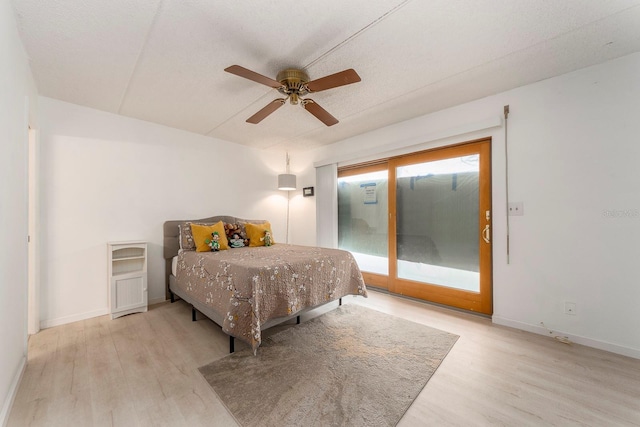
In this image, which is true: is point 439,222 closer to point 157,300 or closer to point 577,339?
point 577,339

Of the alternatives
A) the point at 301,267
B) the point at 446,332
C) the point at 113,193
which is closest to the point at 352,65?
the point at 301,267

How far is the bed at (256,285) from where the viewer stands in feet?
6.67

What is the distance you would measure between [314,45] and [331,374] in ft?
8.35

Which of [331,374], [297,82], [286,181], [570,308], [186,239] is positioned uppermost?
[297,82]

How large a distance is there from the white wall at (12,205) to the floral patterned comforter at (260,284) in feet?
4.03

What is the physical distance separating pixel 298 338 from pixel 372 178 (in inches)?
107

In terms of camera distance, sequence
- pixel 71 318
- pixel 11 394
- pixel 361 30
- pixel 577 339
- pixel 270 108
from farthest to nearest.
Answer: pixel 71 318 → pixel 270 108 → pixel 577 339 → pixel 361 30 → pixel 11 394

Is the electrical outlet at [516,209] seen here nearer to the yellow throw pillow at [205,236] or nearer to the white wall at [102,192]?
the yellow throw pillow at [205,236]

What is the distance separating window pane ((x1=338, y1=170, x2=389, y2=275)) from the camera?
393 centimetres

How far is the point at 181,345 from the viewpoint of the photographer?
226 centimetres

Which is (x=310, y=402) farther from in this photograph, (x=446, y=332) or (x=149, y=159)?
(x=149, y=159)

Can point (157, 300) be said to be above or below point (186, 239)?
below

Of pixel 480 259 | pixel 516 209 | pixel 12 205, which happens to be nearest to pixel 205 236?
pixel 12 205

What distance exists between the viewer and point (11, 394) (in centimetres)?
154
